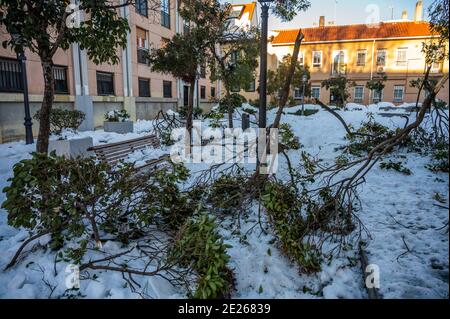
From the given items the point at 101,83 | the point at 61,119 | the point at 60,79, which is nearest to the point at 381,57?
the point at 101,83

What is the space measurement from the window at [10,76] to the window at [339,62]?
2724cm

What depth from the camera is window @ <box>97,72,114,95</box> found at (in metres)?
15.7

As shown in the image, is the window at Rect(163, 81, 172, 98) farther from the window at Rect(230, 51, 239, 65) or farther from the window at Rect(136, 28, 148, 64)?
the window at Rect(230, 51, 239, 65)

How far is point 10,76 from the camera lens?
432 inches

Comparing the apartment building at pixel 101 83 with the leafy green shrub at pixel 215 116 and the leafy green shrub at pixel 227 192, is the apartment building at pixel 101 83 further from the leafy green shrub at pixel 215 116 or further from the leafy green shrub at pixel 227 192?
the leafy green shrub at pixel 227 192

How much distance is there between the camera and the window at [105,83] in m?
15.7

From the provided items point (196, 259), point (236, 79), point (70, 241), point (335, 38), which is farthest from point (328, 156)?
point (335, 38)

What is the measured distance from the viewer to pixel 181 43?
27.4ft

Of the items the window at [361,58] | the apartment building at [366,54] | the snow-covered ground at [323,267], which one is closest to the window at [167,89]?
the apartment building at [366,54]

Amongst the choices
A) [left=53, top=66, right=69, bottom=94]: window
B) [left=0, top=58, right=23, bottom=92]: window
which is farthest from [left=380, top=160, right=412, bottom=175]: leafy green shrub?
[left=53, top=66, right=69, bottom=94]: window

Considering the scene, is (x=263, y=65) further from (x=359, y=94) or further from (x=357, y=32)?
(x=357, y=32)

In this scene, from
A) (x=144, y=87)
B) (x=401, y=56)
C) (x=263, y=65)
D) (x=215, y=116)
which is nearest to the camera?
(x=263, y=65)

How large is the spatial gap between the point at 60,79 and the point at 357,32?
27080mm

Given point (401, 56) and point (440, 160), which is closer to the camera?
point (440, 160)
